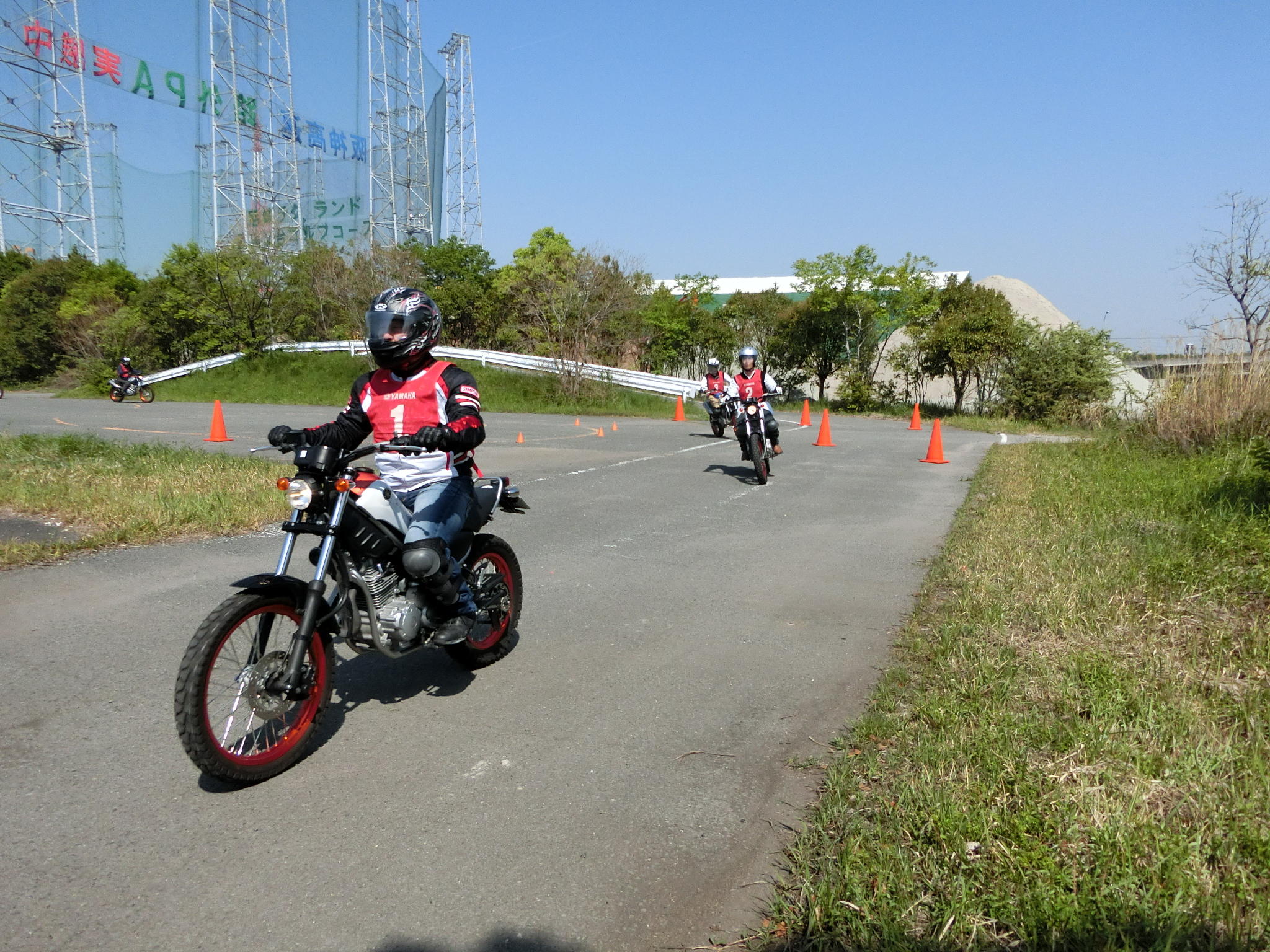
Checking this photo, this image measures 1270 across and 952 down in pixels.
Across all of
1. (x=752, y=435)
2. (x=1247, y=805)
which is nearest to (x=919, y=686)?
(x=1247, y=805)

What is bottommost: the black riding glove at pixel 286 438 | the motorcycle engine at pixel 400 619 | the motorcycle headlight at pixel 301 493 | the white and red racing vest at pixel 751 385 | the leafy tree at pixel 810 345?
the motorcycle engine at pixel 400 619

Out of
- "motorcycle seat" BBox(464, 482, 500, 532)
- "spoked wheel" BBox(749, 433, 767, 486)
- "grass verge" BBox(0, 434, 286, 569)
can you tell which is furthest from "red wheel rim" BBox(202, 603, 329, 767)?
"spoked wheel" BBox(749, 433, 767, 486)

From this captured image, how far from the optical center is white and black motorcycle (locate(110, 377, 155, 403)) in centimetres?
3241

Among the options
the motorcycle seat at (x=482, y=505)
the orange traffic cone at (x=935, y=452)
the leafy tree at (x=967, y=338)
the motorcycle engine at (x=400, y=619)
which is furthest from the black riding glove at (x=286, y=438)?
the leafy tree at (x=967, y=338)

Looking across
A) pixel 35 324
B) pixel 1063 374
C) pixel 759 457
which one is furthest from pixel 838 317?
pixel 35 324

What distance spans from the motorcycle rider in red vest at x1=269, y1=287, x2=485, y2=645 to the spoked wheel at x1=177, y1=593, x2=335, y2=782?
0.64 m

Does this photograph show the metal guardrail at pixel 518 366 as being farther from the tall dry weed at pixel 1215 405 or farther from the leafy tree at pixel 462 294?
the tall dry weed at pixel 1215 405

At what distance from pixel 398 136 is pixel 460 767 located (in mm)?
55380

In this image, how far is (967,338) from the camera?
108 ft

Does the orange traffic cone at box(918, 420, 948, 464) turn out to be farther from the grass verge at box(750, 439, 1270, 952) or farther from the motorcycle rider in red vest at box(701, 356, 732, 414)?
the grass verge at box(750, 439, 1270, 952)

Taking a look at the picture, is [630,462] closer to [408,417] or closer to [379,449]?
[408,417]

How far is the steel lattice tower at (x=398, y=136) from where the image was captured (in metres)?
51.0

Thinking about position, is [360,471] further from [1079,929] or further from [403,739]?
[1079,929]

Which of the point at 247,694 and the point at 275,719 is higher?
the point at 247,694
